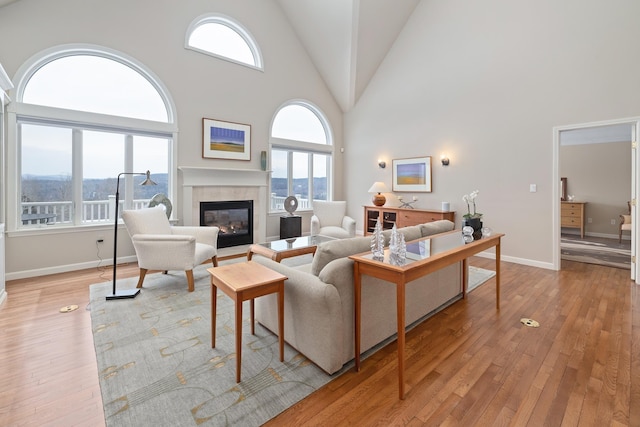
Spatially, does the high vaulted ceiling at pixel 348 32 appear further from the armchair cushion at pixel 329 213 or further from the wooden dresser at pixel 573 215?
the wooden dresser at pixel 573 215

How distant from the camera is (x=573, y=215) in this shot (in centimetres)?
716

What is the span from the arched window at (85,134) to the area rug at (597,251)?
6.98m

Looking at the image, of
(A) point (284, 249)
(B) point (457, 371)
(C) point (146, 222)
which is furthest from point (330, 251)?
(C) point (146, 222)

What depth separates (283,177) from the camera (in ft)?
21.8

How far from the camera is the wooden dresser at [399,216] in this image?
17.8ft

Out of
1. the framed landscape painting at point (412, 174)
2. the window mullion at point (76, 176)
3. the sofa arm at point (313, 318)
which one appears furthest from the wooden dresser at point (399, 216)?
the window mullion at point (76, 176)

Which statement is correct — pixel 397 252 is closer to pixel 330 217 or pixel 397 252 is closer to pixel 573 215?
pixel 330 217

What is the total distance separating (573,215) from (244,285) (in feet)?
27.7

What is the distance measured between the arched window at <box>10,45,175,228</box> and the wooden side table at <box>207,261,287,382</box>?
3.45m

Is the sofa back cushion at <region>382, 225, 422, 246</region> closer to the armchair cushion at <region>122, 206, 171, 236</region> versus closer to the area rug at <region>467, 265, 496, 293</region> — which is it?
the area rug at <region>467, 265, 496, 293</region>

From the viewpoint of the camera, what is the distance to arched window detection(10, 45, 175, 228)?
3.86m

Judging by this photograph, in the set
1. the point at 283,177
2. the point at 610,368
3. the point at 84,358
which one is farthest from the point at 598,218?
the point at 84,358

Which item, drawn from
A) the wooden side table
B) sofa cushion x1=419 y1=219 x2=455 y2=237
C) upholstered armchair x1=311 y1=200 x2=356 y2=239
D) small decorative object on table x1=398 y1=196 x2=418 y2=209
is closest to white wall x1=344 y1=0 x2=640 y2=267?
small decorative object on table x1=398 y1=196 x2=418 y2=209

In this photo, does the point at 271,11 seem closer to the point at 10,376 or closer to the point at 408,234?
the point at 408,234
